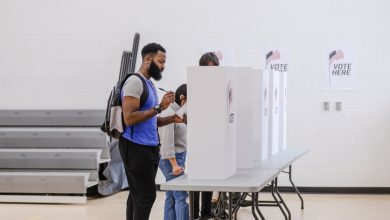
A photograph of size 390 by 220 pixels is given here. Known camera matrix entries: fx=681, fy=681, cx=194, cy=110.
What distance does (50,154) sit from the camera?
303 inches

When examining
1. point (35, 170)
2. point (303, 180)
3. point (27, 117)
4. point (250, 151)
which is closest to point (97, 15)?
point (27, 117)

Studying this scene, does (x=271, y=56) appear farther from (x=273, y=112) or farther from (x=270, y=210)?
(x=273, y=112)

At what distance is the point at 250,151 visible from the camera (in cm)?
453

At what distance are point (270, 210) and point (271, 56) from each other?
1981 mm

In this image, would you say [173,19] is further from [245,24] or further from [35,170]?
[35,170]

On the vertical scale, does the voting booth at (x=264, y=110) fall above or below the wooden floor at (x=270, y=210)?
above

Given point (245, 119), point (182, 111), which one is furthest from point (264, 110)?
point (182, 111)

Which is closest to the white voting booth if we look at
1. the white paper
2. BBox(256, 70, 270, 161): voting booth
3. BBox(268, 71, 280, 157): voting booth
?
BBox(256, 70, 270, 161): voting booth

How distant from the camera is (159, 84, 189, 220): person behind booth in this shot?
473cm

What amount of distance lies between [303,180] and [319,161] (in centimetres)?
29

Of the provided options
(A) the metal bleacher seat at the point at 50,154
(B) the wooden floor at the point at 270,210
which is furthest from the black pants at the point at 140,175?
(A) the metal bleacher seat at the point at 50,154

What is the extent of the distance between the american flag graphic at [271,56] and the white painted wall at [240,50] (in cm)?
11

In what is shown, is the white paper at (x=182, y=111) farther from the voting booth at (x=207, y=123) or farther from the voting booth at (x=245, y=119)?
the voting booth at (x=207, y=123)

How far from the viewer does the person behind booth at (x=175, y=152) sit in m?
4.73
